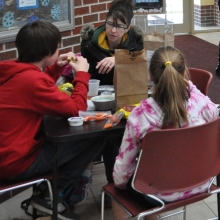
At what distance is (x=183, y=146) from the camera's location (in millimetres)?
1738

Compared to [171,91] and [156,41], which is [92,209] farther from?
[171,91]

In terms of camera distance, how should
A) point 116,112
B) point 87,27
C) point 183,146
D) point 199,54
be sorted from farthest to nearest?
1. point 199,54
2. point 87,27
3. point 116,112
4. point 183,146

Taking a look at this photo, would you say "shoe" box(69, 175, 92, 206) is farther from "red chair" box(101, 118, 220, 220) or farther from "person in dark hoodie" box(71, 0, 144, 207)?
"red chair" box(101, 118, 220, 220)

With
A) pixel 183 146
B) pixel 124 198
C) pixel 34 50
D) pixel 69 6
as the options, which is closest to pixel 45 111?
pixel 34 50

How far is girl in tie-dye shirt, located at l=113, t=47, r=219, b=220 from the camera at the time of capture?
180cm

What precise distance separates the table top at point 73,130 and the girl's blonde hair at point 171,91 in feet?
0.81

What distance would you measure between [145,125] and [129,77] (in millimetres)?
371

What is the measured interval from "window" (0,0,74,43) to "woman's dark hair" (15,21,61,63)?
3.12 feet

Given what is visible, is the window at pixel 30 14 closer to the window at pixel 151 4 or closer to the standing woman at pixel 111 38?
the standing woman at pixel 111 38

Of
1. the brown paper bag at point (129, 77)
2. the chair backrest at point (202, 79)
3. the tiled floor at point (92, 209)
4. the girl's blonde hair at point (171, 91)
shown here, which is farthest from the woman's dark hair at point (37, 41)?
the tiled floor at point (92, 209)

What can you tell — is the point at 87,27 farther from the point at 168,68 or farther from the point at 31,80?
the point at 168,68

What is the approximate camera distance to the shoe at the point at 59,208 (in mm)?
2312

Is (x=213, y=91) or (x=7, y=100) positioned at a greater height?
(x=7, y=100)

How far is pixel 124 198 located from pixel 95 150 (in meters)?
0.40
